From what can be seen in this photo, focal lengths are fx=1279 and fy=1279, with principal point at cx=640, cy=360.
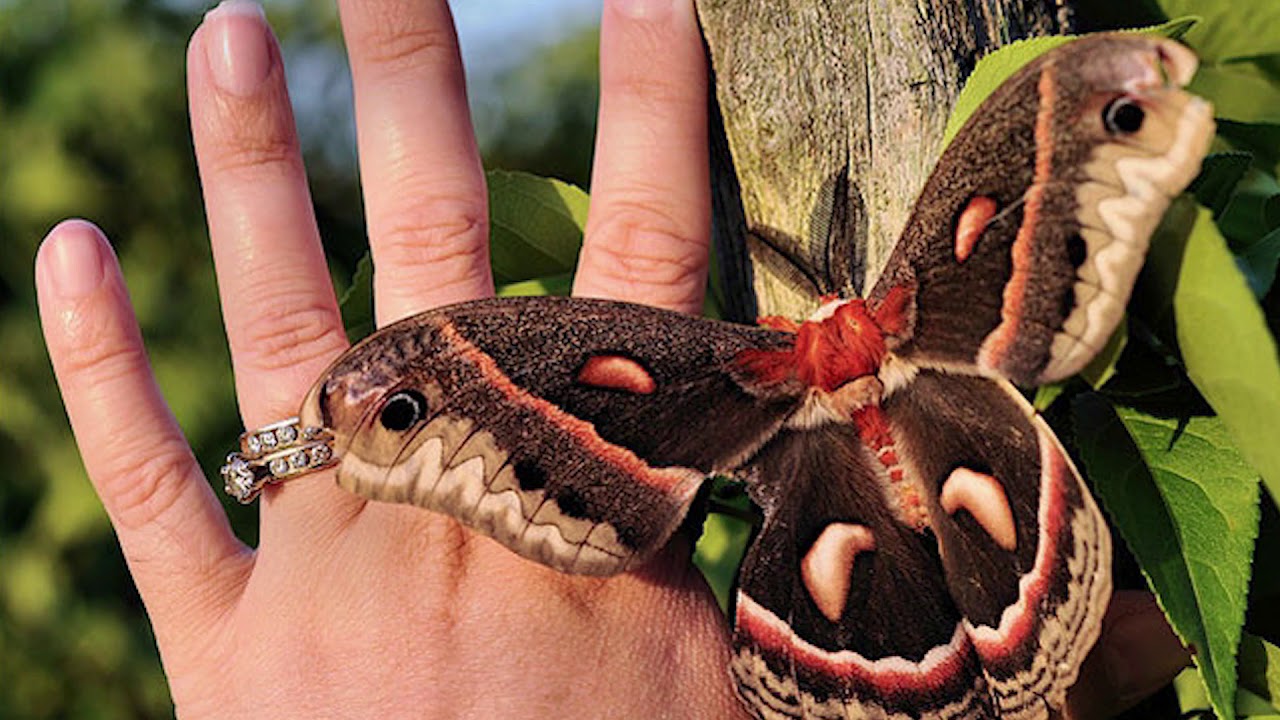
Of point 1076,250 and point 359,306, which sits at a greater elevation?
point 1076,250

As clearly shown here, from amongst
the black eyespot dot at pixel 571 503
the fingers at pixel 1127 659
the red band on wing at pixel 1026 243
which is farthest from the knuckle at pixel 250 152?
the fingers at pixel 1127 659

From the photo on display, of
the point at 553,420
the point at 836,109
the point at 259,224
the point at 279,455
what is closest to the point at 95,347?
the point at 259,224

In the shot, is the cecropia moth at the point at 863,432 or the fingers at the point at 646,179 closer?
the cecropia moth at the point at 863,432

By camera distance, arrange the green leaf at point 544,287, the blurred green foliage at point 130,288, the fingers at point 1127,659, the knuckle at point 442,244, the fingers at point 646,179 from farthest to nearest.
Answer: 1. the blurred green foliage at point 130,288
2. the green leaf at point 544,287
3. the knuckle at point 442,244
4. the fingers at point 646,179
5. the fingers at point 1127,659

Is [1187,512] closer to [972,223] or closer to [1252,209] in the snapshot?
[972,223]

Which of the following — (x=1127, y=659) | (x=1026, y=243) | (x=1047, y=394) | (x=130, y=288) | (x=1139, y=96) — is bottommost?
(x=130, y=288)

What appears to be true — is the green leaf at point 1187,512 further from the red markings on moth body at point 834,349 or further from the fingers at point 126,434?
the fingers at point 126,434

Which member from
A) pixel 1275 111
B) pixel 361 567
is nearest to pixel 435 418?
pixel 361 567
